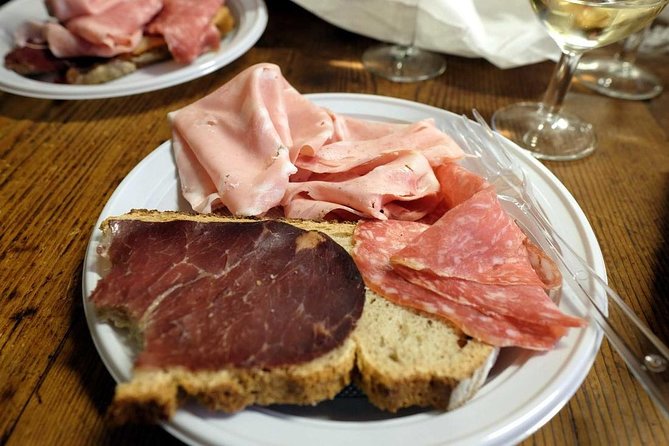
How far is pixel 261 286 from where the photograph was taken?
87 centimetres

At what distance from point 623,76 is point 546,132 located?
66cm

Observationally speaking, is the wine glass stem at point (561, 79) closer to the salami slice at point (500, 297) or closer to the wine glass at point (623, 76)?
the wine glass at point (623, 76)

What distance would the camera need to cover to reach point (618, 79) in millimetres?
2012

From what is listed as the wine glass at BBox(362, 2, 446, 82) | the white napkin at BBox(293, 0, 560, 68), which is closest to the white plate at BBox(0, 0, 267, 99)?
the white napkin at BBox(293, 0, 560, 68)

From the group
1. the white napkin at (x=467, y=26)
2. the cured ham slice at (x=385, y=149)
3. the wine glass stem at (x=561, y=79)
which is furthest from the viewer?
the white napkin at (x=467, y=26)

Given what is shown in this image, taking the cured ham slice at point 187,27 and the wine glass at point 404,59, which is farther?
the wine glass at point 404,59

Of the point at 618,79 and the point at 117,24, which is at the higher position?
the point at 117,24

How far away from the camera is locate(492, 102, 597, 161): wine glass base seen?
1.57m

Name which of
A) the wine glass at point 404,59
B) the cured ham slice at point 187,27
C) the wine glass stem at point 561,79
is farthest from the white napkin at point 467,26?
the cured ham slice at point 187,27

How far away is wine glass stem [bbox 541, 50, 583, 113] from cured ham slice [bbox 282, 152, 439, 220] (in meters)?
0.67

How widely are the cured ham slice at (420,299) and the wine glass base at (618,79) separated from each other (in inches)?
52.1

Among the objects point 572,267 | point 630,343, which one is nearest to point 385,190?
point 572,267

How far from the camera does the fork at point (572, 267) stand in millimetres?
786

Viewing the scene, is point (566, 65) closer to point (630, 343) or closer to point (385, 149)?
point (385, 149)
